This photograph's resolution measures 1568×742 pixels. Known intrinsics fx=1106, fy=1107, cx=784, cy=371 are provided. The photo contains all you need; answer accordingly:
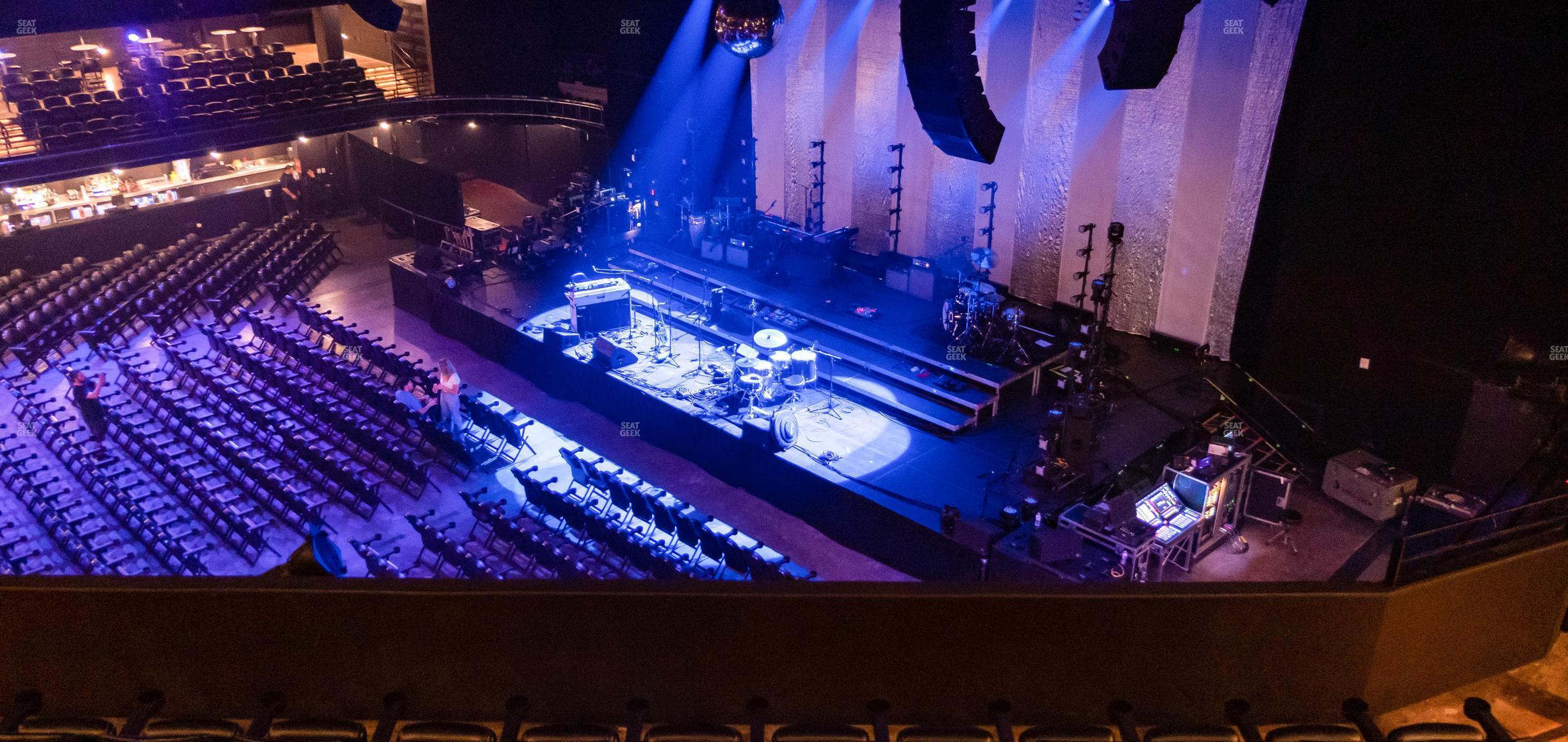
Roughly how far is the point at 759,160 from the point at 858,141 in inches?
81.0

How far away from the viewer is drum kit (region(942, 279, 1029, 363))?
1152 cm

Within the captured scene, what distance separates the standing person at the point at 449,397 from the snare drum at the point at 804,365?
11.0ft

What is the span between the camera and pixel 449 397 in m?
11.0

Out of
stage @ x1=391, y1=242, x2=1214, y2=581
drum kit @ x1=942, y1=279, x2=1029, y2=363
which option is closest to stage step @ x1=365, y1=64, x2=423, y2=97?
stage @ x1=391, y1=242, x2=1214, y2=581

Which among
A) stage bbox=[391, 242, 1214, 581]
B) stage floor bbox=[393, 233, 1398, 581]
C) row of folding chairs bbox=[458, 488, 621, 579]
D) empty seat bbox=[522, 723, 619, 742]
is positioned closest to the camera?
empty seat bbox=[522, 723, 619, 742]

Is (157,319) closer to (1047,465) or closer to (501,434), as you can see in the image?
(501,434)

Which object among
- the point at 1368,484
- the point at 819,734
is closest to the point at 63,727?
the point at 819,734

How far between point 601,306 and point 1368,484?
7952mm

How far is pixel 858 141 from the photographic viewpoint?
1442cm

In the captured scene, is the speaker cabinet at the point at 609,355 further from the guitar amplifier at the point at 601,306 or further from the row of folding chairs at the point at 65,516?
the row of folding chairs at the point at 65,516

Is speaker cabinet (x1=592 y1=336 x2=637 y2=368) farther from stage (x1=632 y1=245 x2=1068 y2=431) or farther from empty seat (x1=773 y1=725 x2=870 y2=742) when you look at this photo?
empty seat (x1=773 y1=725 x2=870 y2=742)

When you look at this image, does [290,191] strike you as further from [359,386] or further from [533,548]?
[533,548]

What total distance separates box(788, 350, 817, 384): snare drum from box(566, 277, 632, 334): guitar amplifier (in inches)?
97.5

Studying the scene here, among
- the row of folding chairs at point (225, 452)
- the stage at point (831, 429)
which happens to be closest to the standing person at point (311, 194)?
the stage at point (831, 429)
